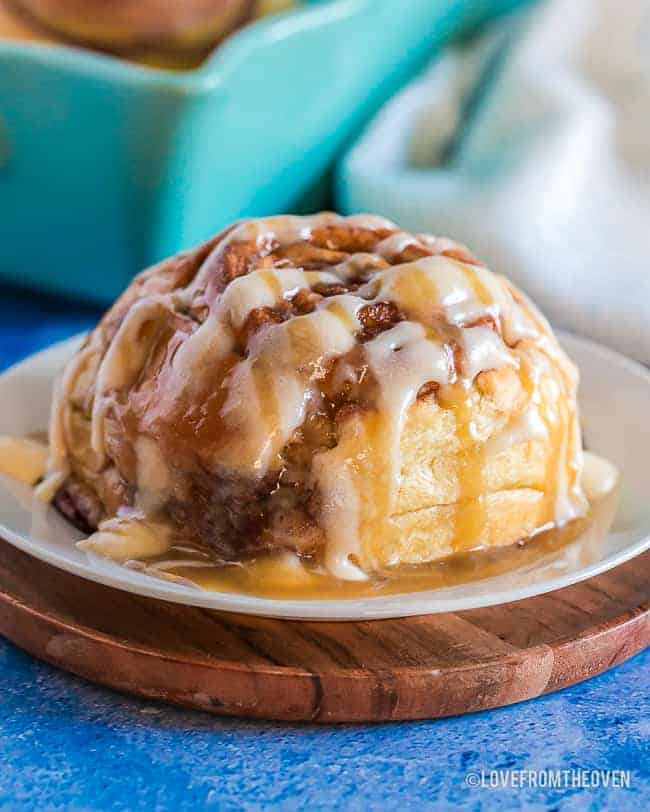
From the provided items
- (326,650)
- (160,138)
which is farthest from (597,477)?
(160,138)

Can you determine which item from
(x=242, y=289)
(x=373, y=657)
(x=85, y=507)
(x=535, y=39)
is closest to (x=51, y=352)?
(x=85, y=507)

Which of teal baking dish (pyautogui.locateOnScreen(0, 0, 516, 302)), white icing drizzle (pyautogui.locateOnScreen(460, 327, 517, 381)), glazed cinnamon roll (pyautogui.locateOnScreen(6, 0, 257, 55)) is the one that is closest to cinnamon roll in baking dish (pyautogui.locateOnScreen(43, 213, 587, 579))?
white icing drizzle (pyautogui.locateOnScreen(460, 327, 517, 381))

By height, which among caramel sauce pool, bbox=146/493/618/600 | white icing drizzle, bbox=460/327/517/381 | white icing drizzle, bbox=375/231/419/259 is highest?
white icing drizzle, bbox=375/231/419/259

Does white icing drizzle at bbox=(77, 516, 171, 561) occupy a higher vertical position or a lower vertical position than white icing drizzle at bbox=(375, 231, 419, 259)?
lower

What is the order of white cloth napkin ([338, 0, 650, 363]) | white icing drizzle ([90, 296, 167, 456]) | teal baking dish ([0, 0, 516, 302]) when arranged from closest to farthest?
white icing drizzle ([90, 296, 167, 456])
teal baking dish ([0, 0, 516, 302])
white cloth napkin ([338, 0, 650, 363])

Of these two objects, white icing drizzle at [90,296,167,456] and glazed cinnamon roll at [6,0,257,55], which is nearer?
white icing drizzle at [90,296,167,456]

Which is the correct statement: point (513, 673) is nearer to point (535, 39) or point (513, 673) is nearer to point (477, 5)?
point (535, 39)

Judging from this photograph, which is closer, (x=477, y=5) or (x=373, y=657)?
→ (x=373, y=657)

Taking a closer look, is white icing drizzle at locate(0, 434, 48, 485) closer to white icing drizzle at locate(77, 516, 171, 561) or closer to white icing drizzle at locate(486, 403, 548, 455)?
white icing drizzle at locate(77, 516, 171, 561)
